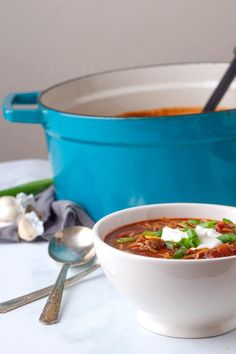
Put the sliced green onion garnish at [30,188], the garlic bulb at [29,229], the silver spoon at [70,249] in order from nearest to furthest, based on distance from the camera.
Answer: the silver spoon at [70,249] → the garlic bulb at [29,229] → the sliced green onion garnish at [30,188]

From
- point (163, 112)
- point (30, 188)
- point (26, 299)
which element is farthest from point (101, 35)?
point (26, 299)

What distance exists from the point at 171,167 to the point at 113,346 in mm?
353

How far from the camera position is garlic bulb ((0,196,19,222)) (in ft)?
4.23

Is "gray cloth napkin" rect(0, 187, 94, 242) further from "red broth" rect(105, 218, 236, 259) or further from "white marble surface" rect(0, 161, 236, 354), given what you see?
"red broth" rect(105, 218, 236, 259)

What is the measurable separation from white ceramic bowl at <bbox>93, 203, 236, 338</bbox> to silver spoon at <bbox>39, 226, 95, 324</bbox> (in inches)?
6.6

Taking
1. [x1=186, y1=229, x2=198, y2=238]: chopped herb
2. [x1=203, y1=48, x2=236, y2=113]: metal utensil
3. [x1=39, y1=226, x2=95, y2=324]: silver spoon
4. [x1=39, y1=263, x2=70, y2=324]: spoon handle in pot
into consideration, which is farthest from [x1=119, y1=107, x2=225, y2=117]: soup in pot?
[x1=186, y1=229, x2=198, y2=238]: chopped herb

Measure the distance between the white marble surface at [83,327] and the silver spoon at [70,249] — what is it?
0.01m

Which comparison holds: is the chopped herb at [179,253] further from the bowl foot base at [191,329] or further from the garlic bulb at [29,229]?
the garlic bulb at [29,229]

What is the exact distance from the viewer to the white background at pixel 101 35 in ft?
6.48

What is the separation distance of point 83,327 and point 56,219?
1.34 ft

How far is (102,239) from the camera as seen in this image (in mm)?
930

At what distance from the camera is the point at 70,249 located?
1.15m

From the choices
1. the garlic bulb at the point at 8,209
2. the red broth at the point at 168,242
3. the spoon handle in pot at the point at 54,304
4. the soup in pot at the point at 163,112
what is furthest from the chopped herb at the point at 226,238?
the soup in pot at the point at 163,112

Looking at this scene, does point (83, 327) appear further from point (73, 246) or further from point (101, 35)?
point (101, 35)
